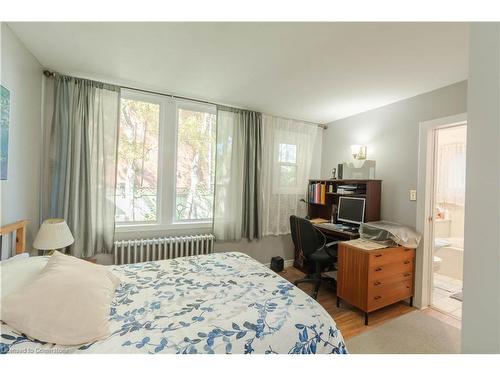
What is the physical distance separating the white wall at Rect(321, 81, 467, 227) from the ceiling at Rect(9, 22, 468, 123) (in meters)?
0.14

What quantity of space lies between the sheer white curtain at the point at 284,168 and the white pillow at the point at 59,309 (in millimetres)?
2393

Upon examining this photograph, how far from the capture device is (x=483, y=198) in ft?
1.58

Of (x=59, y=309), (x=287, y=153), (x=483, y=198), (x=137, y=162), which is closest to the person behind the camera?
(x=483, y=198)

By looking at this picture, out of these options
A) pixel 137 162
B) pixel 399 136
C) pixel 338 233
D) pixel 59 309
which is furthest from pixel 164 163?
pixel 399 136

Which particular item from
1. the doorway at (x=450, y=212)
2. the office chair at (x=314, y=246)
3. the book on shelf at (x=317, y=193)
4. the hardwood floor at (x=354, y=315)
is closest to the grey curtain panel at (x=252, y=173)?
the office chair at (x=314, y=246)

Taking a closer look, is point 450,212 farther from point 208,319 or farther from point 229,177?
point 208,319

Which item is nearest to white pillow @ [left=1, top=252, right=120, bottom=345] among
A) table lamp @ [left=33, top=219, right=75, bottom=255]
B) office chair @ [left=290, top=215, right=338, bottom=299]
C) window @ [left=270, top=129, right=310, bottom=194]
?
table lamp @ [left=33, top=219, right=75, bottom=255]

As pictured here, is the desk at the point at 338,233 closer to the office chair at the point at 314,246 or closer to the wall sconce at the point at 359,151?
the office chair at the point at 314,246

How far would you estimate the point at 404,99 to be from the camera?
2.61m

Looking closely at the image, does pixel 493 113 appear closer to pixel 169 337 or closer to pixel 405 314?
pixel 169 337

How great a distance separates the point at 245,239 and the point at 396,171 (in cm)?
211

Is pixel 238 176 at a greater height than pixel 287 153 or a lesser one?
lesser

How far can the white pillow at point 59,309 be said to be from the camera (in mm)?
935

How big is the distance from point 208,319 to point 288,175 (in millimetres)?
2552
